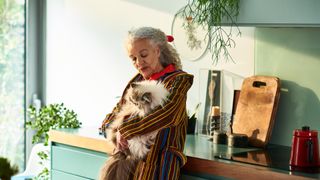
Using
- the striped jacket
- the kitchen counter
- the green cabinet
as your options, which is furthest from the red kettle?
the green cabinet

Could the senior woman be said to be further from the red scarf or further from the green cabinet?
the green cabinet

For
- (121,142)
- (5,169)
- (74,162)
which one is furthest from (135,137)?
(5,169)

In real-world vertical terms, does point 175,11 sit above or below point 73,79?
above

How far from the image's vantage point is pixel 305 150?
9.34 feet

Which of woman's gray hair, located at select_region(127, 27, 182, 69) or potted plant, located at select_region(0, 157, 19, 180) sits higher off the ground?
woman's gray hair, located at select_region(127, 27, 182, 69)

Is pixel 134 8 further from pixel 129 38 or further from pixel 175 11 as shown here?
pixel 129 38

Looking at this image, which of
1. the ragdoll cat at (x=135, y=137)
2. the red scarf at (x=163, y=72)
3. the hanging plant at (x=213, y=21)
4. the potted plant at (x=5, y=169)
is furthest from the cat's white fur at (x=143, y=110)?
the potted plant at (x=5, y=169)

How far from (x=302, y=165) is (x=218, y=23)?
0.89m

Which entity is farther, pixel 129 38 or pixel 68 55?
pixel 68 55

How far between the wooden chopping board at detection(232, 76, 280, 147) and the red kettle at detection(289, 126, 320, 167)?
1.47 feet

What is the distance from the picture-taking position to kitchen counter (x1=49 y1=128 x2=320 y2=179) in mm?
2748

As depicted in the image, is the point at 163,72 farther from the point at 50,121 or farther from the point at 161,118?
the point at 50,121

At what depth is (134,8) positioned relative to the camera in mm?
4281

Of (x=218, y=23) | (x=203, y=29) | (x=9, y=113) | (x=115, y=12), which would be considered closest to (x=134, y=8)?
(x=115, y=12)
